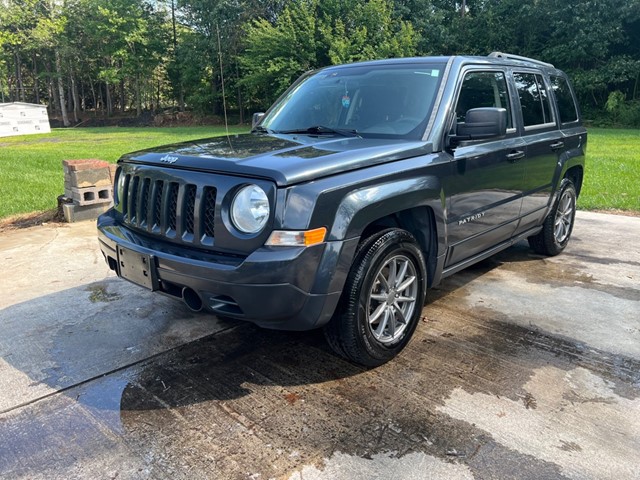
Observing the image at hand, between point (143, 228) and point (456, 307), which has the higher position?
point (143, 228)

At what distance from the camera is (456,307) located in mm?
4152

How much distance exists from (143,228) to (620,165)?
12.3m

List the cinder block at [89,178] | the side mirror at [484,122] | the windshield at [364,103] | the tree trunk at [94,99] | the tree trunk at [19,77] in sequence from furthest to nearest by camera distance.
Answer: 1. the tree trunk at [94,99]
2. the tree trunk at [19,77]
3. the cinder block at [89,178]
4. the windshield at [364,103]
5. the side mirror at [484,122]

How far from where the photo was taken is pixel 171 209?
3041mm

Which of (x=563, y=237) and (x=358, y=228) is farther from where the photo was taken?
(x=563, y=237)

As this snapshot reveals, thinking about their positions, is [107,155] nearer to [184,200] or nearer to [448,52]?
[184,200]

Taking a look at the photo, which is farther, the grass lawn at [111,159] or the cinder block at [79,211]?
the grass lawn at [111,159]

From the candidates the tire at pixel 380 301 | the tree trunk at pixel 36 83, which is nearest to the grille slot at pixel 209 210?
the tire at pixel 380 301

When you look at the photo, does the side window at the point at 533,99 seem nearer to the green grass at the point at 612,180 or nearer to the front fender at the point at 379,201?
the front fender at the point at 379,201

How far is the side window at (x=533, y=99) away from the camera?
14.8 feet

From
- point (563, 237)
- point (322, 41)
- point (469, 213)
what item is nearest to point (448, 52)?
point (322, 41)

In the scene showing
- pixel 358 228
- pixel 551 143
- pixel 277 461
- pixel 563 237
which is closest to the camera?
pixel 277 461

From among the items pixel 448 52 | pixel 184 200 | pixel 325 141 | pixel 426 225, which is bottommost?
pixel 426 225

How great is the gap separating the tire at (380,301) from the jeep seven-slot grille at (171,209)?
2.78 feet
